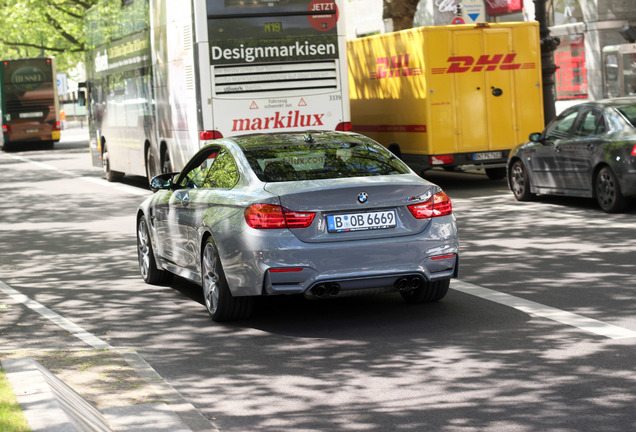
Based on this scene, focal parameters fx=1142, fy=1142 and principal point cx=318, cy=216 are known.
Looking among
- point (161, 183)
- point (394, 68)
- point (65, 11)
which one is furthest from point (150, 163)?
point (65, 11)

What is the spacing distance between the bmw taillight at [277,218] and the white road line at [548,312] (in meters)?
1.87

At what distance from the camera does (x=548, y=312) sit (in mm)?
8422

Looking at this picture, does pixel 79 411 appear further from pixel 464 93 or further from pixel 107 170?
pixel 107 170

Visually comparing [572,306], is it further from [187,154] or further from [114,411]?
[187,154]

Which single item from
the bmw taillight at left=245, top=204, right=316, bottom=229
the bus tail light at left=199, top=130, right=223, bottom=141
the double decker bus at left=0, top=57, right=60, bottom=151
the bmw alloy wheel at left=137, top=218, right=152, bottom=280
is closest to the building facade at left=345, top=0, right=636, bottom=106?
the bus tail light at left=199, top=130, right=223, bottom=141

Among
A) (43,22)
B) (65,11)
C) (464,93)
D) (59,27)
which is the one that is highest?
(65,11)

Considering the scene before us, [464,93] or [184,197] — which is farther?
[464,93]

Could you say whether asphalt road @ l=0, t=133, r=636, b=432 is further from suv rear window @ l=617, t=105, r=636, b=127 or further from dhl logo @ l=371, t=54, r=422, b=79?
dhl logo @ l=371, t=54, r=422, b=79

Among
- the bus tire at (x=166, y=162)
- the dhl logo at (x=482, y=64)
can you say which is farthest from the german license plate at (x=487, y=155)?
the bus tire at (x=166, y=162)

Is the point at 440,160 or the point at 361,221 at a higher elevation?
the point at 361,221

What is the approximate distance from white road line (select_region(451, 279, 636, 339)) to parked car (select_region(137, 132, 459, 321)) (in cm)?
55

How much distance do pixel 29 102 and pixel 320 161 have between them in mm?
42341

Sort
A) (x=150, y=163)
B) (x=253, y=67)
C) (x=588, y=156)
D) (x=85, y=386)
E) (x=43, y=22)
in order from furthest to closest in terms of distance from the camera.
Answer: (x=43, y=22) < (x=150, y=163) < (x=253, y=67) < (x=588, y=156) < (x=85, y=386)

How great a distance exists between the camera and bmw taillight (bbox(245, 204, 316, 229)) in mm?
7930
